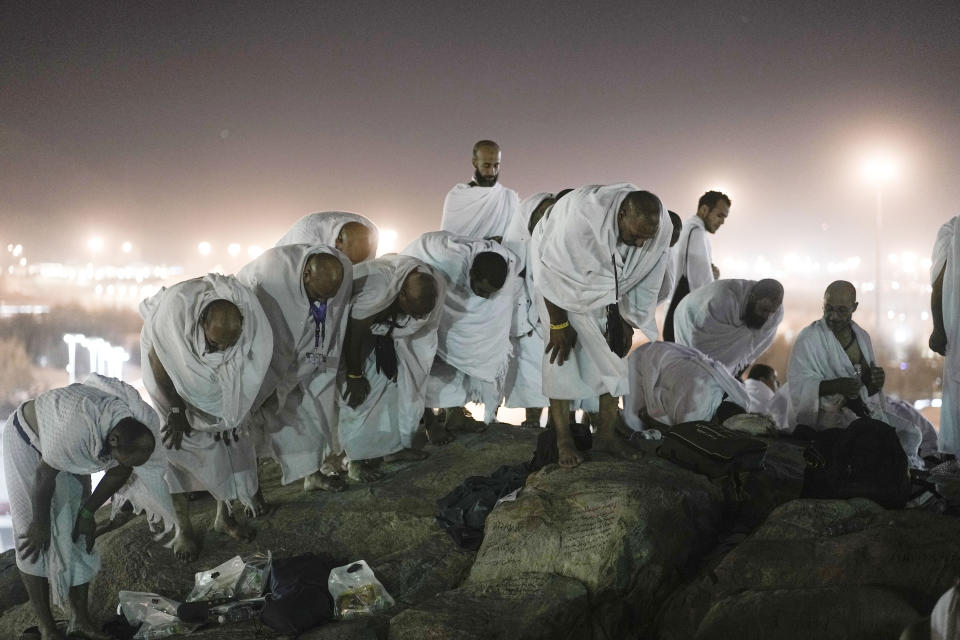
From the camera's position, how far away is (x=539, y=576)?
3.84m

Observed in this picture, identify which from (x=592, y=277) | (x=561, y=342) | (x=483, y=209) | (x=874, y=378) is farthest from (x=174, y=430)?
(x=874, y=378)

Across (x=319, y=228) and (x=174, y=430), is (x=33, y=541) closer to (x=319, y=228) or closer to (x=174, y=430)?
(x=174, y=430)

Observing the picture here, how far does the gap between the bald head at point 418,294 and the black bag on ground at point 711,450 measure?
76.8 inches

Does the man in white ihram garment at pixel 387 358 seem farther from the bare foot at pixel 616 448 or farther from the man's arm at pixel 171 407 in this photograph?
the bare foot at pixel 616 448

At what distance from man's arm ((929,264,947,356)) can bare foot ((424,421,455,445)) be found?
3984 millimetres

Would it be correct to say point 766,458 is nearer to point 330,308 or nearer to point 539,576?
point 539,576

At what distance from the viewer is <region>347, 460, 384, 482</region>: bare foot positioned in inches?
219

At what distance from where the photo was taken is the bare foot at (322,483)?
548 centimetres

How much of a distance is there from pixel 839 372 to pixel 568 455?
8.29ft

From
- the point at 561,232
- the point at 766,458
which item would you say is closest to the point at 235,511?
the point at 561,232

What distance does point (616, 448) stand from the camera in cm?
478

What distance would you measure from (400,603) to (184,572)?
1.45 m

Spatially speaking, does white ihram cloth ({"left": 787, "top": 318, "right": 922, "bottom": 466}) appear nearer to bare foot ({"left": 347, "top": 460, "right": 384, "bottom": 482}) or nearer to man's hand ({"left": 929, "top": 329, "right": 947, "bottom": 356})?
man's hand ({"left": 929, "top": 329, "right": 947, "bottom": 356})

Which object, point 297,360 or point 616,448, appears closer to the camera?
point 616,448
